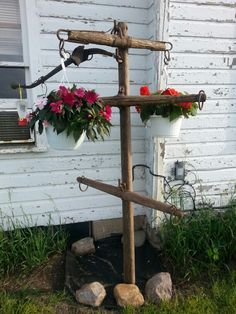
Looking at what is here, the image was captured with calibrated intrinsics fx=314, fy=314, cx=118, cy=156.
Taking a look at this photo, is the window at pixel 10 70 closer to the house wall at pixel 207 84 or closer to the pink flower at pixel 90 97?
the pink flower at pixel 90 97

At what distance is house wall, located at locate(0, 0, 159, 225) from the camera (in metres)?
2.95

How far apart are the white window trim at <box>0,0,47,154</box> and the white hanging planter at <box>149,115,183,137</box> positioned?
3.99 feet

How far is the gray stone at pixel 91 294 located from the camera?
255cm

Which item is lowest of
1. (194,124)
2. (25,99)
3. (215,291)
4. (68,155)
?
(215,291)

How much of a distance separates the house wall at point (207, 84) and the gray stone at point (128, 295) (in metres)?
1.28

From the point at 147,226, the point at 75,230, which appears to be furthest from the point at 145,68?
the point at 75,230

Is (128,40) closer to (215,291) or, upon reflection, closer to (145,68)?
(145,68)

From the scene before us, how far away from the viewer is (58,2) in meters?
2.90

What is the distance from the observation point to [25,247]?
9.99 feet

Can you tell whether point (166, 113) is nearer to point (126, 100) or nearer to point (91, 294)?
point (126, 100)

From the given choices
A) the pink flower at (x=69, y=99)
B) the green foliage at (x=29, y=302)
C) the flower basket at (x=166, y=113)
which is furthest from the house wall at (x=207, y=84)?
the green foliage at (x=29, y=302)

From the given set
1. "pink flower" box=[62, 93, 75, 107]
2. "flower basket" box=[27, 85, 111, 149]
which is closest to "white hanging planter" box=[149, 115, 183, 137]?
"flower basket" box=[27, 85, 111, 149]

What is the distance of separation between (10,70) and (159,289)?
2396mm

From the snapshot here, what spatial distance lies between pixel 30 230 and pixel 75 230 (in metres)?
0.62
